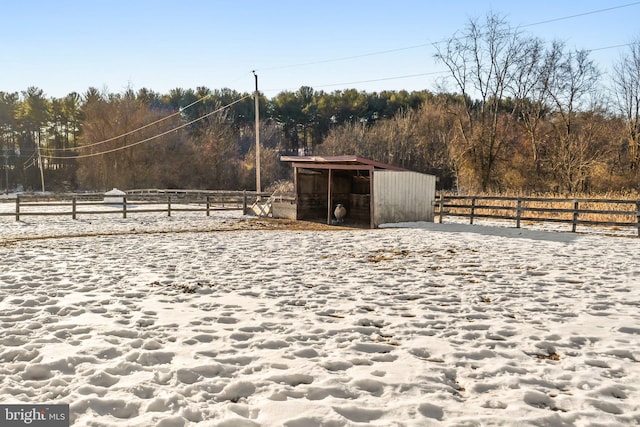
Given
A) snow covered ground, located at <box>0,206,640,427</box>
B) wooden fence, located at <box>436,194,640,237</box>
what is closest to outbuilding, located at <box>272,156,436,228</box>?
wooden fence, located at <box>436,194,640,237</box>

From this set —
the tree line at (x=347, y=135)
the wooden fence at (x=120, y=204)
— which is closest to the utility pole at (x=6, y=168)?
the tree line at (x=347, y=135)

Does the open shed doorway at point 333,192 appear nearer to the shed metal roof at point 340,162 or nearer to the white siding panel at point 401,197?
the shed metal roof at point 340,162

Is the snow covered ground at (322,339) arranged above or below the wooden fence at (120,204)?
below

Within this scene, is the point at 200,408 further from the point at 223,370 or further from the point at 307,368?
the point at 307,368

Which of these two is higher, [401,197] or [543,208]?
[401,197]

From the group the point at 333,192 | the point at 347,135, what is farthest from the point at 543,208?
the point at 347,135

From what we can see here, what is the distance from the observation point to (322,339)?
4219mm

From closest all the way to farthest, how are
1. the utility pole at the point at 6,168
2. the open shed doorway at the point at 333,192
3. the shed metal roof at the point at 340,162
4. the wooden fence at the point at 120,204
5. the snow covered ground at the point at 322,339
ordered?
the snow covered ground at the point at 322,339, the shed metal roof at the point at 340,162, the wooden fence at the point at 120,204, the open shed doorway at the point at 333,192, the utility pole at the point at 6,168

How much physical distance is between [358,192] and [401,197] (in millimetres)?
3129

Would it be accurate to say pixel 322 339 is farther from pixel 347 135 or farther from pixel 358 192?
pixel 347 135

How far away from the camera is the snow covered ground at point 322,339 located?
9.73 ft

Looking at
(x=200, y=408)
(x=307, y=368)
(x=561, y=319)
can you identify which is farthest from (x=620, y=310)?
(x=200, y=408)

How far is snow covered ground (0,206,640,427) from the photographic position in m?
2.96

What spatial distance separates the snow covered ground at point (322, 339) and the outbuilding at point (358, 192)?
6.90 m
